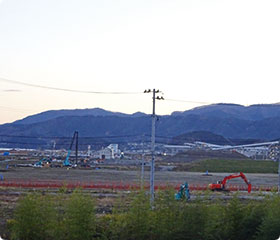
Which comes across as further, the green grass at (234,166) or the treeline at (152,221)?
the green grass at (234,166)

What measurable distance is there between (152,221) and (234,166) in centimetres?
6739

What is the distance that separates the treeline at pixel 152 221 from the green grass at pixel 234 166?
203ft

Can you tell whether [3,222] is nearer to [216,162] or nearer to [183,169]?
[183,169]

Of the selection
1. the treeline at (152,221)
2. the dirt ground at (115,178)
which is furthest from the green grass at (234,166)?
the treeline at (152,221)

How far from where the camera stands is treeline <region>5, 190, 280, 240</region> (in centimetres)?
1557

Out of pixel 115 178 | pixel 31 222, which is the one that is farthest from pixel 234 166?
pixel 31 222

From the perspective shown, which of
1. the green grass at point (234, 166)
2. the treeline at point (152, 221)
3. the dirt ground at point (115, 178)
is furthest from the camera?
the green grass at point (234, 166)

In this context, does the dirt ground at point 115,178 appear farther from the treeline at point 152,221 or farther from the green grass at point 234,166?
the treeline at point 152,221

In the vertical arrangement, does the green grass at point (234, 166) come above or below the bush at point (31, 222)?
above

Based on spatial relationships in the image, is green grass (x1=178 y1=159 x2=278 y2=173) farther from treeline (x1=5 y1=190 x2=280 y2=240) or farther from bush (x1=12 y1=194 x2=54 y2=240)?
bush (x1=12 y1=194 x2=54 y2=240)

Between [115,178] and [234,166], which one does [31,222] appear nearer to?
[115,178]

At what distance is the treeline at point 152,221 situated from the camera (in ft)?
51.1

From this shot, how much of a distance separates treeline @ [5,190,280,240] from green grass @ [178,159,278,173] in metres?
62.0

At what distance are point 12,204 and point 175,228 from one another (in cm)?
1432
